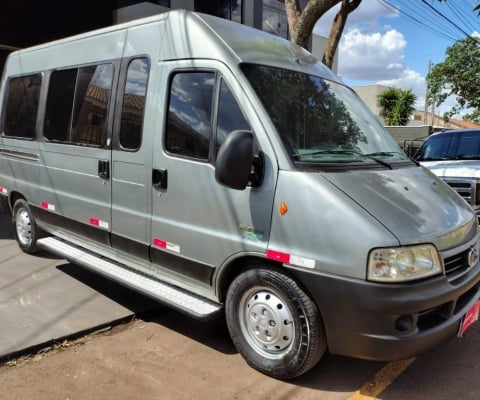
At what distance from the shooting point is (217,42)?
3.62 m

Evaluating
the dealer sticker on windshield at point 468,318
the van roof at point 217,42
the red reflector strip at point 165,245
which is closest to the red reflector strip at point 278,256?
the red reflector strip at point 165,245

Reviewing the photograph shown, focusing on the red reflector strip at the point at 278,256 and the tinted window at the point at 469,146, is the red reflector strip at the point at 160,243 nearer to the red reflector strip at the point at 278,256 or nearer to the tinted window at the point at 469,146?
the red reflector strip at the point at 278,256

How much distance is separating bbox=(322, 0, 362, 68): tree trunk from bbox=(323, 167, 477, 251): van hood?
204 inches

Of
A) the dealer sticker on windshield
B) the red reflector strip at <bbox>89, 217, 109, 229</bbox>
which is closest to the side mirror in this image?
the dealer sticker on windshield

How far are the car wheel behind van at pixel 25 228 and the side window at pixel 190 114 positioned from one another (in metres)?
3.01

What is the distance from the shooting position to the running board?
3.67 m

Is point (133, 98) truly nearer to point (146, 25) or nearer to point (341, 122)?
point (146, 25)

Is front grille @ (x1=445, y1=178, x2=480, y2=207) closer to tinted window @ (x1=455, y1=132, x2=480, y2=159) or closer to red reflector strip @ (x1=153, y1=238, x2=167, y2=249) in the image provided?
tinted window @ (x1=455, y1=132, x2=480, y2=159)

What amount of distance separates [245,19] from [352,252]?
52.3ft

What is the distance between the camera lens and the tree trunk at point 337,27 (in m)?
8.31

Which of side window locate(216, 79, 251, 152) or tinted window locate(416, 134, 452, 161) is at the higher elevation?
side window locate(216, 79, 251, 152)

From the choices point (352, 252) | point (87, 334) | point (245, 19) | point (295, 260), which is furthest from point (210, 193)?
point (245, 19)

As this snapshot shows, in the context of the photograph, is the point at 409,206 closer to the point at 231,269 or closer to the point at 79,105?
the point at 231,269

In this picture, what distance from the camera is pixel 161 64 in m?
3.99
